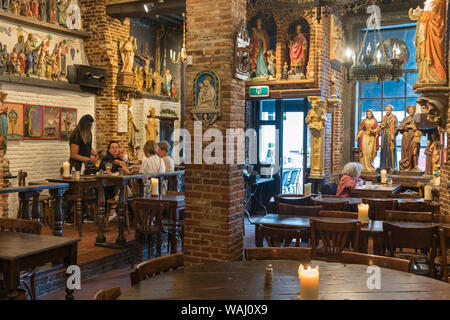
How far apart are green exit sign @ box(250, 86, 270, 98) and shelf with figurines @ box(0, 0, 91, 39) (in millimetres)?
3849

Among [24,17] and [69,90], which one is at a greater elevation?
[24,17]

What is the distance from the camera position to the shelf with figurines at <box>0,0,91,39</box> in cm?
847

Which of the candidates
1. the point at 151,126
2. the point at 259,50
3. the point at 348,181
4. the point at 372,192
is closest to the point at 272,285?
the point at 348,181

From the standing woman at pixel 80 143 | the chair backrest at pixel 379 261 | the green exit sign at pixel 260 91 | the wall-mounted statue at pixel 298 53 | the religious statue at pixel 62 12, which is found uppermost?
the religious statue at pixel 62 12

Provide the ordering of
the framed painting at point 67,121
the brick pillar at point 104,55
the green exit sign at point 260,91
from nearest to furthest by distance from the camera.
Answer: the framed painting at point 67,121 → the brick pillar at point 104,55 → the green exit sign at point 260,91

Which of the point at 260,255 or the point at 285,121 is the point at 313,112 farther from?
the point at 260,255

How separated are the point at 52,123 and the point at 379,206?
639 centimetres

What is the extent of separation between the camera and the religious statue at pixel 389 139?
11438mm

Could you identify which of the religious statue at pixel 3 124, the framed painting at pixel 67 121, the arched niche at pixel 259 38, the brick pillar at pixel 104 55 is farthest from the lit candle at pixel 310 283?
the arched niche at pixel 259 38

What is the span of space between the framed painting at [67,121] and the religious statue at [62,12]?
177 cm

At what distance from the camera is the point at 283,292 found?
262 centimetres

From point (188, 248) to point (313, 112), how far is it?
6418 millimetres

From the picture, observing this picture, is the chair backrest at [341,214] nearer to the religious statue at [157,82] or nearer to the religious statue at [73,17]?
the religious statue at [73,17]

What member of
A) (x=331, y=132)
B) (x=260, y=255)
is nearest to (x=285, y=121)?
(x=331, y=132)
